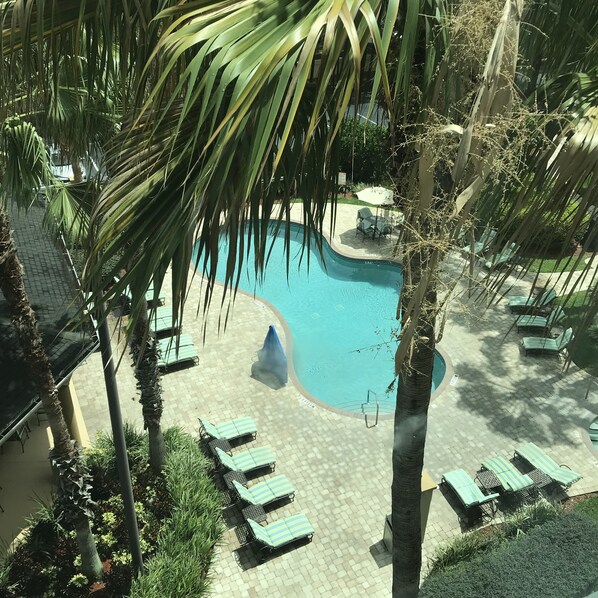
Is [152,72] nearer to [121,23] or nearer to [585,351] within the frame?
[121,23]

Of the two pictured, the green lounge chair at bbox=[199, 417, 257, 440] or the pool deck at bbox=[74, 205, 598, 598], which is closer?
the pool deck at bbox=[74, 205, 598, 598]

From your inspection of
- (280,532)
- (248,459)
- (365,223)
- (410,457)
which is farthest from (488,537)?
(365,223)

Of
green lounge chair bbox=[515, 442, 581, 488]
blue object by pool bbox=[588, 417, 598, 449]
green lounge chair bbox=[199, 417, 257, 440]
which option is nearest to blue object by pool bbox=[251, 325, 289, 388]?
green lounge chair bbox=[199, 417, 257, 440]

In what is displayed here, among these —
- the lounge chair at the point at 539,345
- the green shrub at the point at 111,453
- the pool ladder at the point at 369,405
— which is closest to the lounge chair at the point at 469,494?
the pool ladder at the point at 369,405

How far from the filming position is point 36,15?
331 centimetres

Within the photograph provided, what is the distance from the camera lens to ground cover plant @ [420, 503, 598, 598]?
7.61 meters

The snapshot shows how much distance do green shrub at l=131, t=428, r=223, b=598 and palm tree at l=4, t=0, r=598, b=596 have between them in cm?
594

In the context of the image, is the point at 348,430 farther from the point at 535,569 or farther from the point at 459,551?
the point at 535,569

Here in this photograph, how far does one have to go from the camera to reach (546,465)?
35.3 feet

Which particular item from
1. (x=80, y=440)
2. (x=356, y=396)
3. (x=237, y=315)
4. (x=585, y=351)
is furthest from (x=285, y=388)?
(x=585, y=351)

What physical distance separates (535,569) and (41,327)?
7966 mm

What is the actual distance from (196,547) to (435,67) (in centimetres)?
760

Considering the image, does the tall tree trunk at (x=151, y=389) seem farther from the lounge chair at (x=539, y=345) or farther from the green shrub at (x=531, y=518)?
the lounge chair at (x=539, y=345)

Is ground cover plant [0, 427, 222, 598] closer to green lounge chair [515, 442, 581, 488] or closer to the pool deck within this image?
the pool deck
